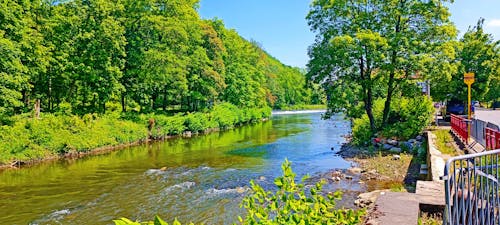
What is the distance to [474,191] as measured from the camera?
397 centimetres

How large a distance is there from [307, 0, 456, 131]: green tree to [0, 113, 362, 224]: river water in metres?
3.61

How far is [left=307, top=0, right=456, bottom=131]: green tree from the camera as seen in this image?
1798cm

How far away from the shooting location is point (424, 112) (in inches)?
742

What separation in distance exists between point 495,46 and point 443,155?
1374cm

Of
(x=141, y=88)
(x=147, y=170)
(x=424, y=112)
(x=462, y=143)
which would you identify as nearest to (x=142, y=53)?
(x=141, y=88)

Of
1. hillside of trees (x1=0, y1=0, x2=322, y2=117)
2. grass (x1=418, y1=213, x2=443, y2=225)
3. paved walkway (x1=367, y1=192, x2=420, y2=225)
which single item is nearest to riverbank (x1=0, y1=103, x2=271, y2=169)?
hillside of trees (x1=0, y1=0, x2=322, y2=117)

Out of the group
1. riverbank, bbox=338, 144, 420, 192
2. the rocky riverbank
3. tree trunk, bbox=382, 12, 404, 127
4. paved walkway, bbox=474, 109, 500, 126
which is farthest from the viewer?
paved walkway, bbox=474, 109, 500, 126

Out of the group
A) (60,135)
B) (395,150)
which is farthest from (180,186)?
(60,135)

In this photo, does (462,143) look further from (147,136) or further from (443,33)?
(147,136)

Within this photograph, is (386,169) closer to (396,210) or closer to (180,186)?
(180,186)

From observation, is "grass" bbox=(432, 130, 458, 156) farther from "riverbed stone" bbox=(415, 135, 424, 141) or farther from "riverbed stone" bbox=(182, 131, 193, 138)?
"riverbed stone" bbox=(182, 131, 193, 138)

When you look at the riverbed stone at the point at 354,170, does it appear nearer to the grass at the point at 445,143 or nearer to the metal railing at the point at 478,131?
A: the grass at the point at 445,143

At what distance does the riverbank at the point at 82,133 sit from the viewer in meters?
18.3

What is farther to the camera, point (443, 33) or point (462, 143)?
point (443, 33)
